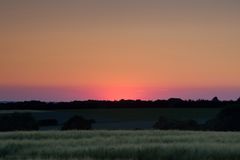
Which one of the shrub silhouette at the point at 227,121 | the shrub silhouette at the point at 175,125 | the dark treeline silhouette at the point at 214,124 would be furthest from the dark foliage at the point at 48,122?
the shrub silhouette at the point at 227,121

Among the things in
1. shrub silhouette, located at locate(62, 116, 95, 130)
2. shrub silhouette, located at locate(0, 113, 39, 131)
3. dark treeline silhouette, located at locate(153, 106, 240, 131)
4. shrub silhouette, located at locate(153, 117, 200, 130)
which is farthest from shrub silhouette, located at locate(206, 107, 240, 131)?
shrub silhouette, located at locate(0, 113, 39, 131)

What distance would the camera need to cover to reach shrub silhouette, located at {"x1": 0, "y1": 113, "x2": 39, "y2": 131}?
65.4 metres

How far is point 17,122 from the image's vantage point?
6669cm

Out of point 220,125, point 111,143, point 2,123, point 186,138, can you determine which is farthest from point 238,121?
point 111,143

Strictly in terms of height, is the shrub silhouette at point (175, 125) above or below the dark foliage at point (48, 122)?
below

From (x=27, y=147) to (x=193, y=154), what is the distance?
7.97 meters

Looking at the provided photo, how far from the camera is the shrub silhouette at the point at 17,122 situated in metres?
65.4

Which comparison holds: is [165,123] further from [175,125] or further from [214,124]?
[214,124]

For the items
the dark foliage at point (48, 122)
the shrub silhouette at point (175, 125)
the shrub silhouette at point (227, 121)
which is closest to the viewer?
the shrub silhouette at point (175, 125)

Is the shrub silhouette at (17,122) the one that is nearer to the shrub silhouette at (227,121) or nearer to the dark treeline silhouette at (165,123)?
the dark treeline silhouette at (165,123)

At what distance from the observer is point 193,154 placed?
922 inches

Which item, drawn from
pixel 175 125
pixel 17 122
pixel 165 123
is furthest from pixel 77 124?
pixel 175 125

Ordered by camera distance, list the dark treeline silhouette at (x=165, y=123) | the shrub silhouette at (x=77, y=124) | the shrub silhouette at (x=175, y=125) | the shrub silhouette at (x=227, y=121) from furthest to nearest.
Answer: the shrub silhouette at (x=77, y=124) → the dark treeline silhouette at (x=165, y=123) → the shrub silhouette at (x=227, y=121) → the shrub silhouette at (x=175, y=125)

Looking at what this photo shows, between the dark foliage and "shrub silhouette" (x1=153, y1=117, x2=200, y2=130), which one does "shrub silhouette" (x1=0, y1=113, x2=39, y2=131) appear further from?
"shrub silhouette" (x1=153, y1=117, x2=200, y2=130)
